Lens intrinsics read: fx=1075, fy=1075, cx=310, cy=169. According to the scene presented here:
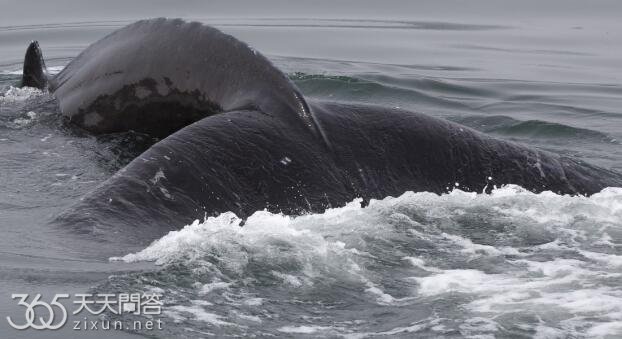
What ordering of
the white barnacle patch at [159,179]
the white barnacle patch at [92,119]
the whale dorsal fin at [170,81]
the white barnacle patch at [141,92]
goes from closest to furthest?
the white barnacle patch at [159,179] < the whale dorsal fin at [170,81] < the white barnacle patch at [141,92] < the white barnacle patch at [92,119]

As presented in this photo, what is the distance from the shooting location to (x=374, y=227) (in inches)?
247

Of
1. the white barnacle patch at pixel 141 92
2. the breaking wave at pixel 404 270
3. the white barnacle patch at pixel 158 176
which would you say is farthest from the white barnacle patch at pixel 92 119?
the breaking wave at pixel 404 270

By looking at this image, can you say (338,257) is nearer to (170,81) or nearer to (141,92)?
(170,81)

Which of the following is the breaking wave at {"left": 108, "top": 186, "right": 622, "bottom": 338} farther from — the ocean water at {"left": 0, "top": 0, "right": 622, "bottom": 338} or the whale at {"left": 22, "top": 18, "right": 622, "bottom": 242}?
the whale at {"left": 22, "top": 18, "right": 622, "bottom": 242}

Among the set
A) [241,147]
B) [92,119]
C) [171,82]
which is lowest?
[92,119]

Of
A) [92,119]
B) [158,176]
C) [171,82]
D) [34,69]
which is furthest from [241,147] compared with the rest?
[34,69]

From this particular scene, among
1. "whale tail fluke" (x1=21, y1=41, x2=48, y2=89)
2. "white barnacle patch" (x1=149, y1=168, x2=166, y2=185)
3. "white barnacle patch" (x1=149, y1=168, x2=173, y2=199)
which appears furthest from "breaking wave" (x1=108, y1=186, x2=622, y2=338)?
"whale tail fluke" (x1=21, y1=41, x2=48, y2=89)

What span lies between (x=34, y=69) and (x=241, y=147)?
11.5 feet

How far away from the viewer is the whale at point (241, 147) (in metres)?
5.97

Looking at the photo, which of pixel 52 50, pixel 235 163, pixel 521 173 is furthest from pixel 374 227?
pixel 52 50

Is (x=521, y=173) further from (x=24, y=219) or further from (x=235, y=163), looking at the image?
(x=24, y=219)

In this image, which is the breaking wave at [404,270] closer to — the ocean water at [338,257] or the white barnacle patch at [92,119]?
the ocean water at [338,257]

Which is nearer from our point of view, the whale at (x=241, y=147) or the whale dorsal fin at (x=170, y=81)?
the whale at (x=241, y=147)

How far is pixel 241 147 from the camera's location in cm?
636
